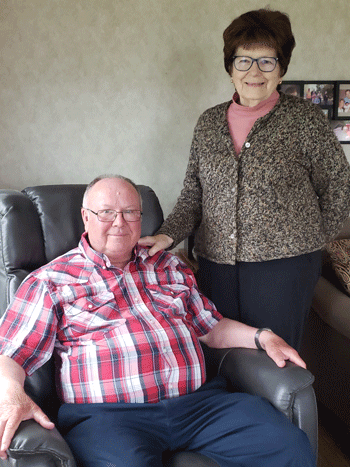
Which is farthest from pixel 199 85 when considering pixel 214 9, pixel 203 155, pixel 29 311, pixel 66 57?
pixel 29 311

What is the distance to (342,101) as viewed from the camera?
271cm

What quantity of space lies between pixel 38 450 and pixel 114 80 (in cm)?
179

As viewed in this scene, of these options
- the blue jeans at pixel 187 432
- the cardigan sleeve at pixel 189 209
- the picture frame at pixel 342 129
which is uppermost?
the picture frame at pixel 342 129

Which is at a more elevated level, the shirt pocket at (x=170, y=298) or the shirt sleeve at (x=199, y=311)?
the shirt pocket at (x=170, y=298)

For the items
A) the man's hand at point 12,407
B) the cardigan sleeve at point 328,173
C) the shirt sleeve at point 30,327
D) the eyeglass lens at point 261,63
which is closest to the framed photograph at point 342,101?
the cardigan sleeve at point 328,173

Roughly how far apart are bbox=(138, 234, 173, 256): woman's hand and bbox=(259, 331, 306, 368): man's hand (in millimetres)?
451

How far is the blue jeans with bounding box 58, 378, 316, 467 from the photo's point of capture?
3.91 ft

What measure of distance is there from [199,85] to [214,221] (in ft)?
3.54

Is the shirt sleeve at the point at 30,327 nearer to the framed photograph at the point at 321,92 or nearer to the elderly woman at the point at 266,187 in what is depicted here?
the elderly woman at the point at 266,187

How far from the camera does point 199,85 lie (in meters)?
2.50

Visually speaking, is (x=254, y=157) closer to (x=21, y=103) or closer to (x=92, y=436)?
(x=92, y=436)

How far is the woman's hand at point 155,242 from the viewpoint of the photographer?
5.44ft

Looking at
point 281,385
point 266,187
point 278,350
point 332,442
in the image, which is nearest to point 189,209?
point 266,187

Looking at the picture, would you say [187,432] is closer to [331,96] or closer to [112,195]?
[112,195]
